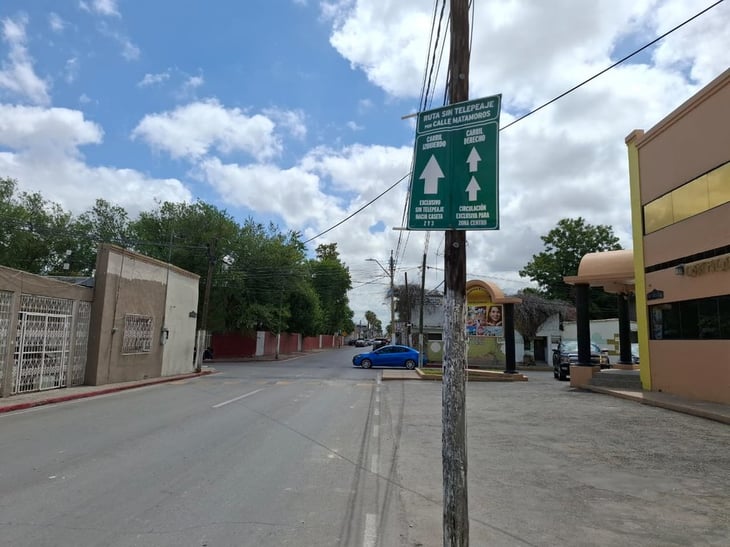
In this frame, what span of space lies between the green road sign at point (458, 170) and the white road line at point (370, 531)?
2.79m

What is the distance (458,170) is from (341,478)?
14.2 feet

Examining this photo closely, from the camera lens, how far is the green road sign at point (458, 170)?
4.52 meters

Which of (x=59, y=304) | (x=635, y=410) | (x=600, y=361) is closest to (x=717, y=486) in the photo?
(x=635, y=410)

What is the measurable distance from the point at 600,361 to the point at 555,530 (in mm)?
23290

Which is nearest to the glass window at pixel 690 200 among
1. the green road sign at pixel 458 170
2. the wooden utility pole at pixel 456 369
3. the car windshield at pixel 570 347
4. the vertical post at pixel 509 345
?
the vertical post at pixel 509 345

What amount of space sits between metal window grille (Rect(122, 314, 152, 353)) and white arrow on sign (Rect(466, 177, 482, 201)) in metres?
18.7

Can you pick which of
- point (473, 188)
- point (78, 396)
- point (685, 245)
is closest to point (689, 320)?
point (685, 245)

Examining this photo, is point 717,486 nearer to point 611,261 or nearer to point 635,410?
point 635,410

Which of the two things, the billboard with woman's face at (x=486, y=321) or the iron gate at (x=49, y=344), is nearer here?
the iron gate at (x=49, y=344)

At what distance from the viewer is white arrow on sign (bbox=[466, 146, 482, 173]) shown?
458cm

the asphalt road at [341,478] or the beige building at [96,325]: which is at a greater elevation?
the beige building at [96,325]

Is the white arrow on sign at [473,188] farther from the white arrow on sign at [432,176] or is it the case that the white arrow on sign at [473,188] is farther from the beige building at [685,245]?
the beige building at [685,245]

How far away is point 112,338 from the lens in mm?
19359

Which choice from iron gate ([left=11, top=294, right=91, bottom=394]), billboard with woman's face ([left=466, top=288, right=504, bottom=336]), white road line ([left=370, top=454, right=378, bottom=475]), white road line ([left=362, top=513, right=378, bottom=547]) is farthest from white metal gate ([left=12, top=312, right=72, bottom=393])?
billboard with woman's face ([left=466, top=288, right=504, bottom=336])
